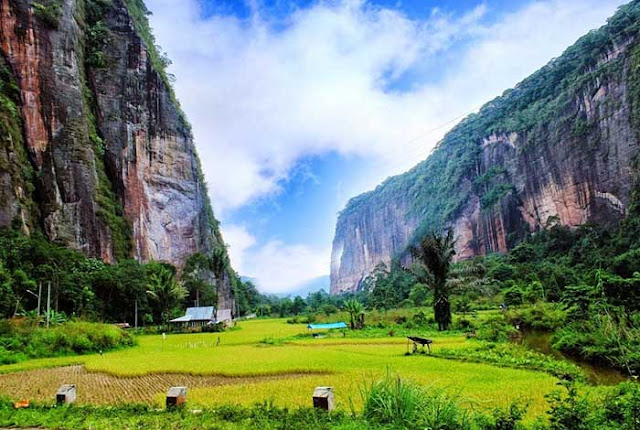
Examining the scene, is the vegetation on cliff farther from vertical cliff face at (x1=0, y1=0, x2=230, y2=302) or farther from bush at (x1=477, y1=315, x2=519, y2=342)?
vertical cliff face at (x1=0, y1=0, x2=230, y2=302)

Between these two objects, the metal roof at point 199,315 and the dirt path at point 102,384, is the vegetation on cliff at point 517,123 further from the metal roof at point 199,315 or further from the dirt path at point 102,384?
the dirt path at point 102,384

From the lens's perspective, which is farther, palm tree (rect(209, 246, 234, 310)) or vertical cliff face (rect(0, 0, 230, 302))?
palm tree (rect(209, 246, 234, 310))

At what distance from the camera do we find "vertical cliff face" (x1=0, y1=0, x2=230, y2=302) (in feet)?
121

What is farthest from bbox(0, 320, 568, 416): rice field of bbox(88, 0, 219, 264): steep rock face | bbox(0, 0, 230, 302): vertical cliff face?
bbox(88, 0, 219, 264): steep rock face

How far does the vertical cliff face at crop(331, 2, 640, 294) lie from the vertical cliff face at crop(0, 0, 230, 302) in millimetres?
44934

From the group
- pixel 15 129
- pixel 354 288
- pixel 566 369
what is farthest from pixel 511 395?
pixel 354 288

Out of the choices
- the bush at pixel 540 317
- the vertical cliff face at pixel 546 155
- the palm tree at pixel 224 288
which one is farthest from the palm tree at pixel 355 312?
the vertical cliff face at pixel 546 155

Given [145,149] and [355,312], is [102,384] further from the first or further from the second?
[145,149]

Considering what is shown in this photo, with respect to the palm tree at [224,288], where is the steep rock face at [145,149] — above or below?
above

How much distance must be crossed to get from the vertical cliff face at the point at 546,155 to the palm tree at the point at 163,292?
4572cm

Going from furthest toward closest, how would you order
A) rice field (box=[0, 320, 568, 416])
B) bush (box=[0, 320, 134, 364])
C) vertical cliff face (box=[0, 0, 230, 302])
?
vertical cliff face (box=[0, 0, 230, 302])
bush (box=[0, 320, 134, 364])
rice field (box=[0, 320, 568, 416])

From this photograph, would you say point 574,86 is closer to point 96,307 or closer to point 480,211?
point 480,211

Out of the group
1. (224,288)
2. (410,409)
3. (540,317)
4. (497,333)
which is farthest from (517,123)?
(410,409)

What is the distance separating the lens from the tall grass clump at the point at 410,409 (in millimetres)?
5223
